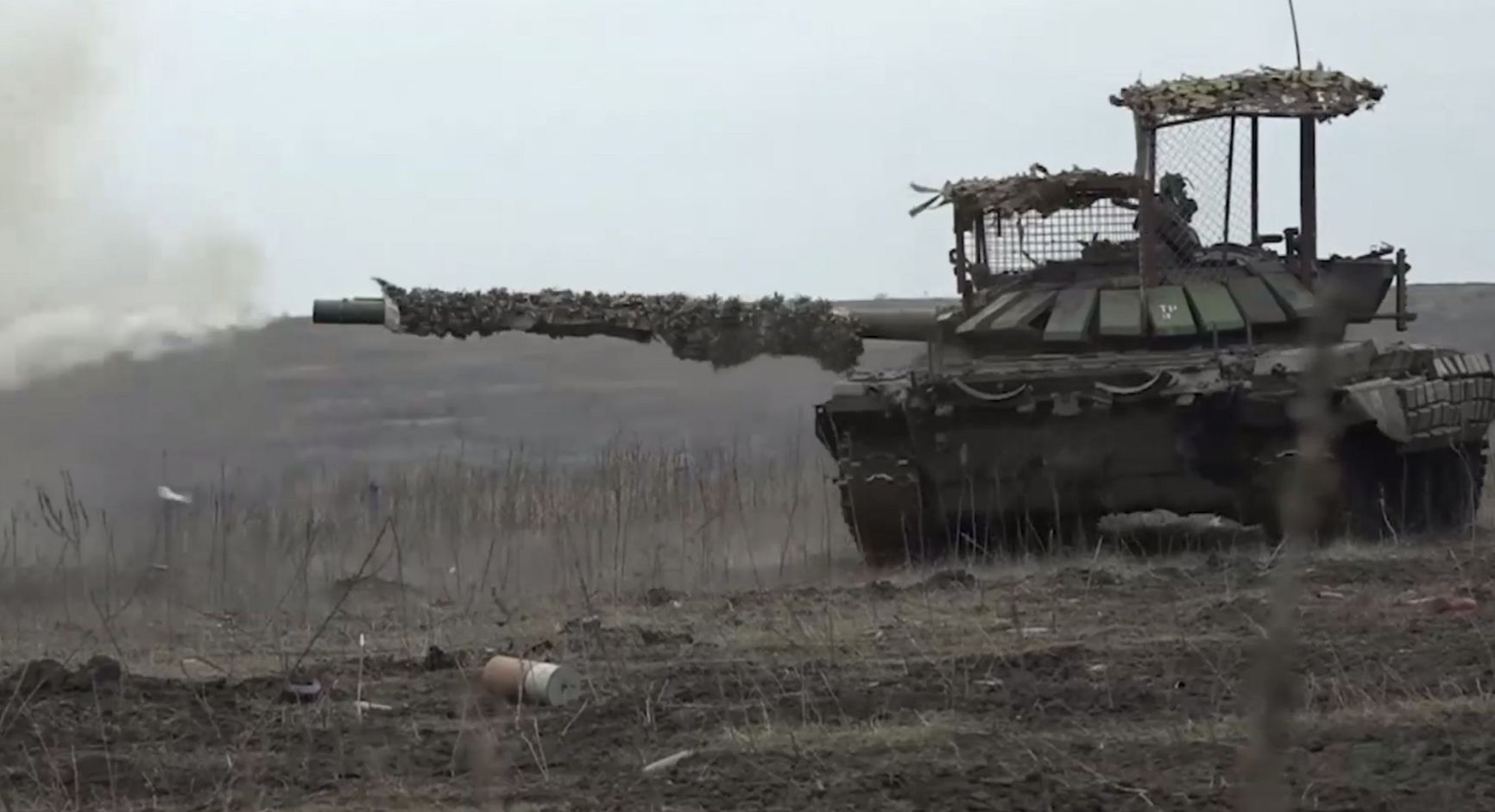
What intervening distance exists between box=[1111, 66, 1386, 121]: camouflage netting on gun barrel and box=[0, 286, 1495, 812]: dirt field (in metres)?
2.50

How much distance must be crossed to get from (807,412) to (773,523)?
8.99m

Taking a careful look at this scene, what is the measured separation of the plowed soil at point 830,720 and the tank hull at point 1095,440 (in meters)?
2.61

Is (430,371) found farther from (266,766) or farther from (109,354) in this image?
(266,766)

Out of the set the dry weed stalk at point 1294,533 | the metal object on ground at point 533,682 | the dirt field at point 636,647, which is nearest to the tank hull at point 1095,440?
the dirt field at point 636,647

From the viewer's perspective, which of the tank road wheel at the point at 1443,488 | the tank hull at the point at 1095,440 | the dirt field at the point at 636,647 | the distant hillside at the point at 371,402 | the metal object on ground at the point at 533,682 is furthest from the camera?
the distant hillside at the point at 371,402

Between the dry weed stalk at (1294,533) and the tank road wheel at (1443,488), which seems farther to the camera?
the tank road wheel at (1443,488)

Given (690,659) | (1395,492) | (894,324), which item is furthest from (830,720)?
(1395,492)

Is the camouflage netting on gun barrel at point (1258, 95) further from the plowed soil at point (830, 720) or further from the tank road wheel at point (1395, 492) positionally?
the plowed soil at point (830, 720)

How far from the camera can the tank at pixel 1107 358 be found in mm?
11469

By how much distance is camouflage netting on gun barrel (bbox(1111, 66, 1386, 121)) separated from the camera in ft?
41.2

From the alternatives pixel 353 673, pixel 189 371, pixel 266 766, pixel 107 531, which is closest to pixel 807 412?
pixel 189 371

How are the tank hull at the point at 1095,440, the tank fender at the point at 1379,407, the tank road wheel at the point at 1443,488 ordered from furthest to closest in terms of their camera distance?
the tank road wheel at the point at 1443,488, the tank hull at the point at 1095,440, the tank fender at the point at 1379,407

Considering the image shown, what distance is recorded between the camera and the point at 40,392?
548 inches

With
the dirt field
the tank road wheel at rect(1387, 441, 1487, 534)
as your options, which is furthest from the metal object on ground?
the tank road wheel at rect(1387, 441, 1487, 534)
